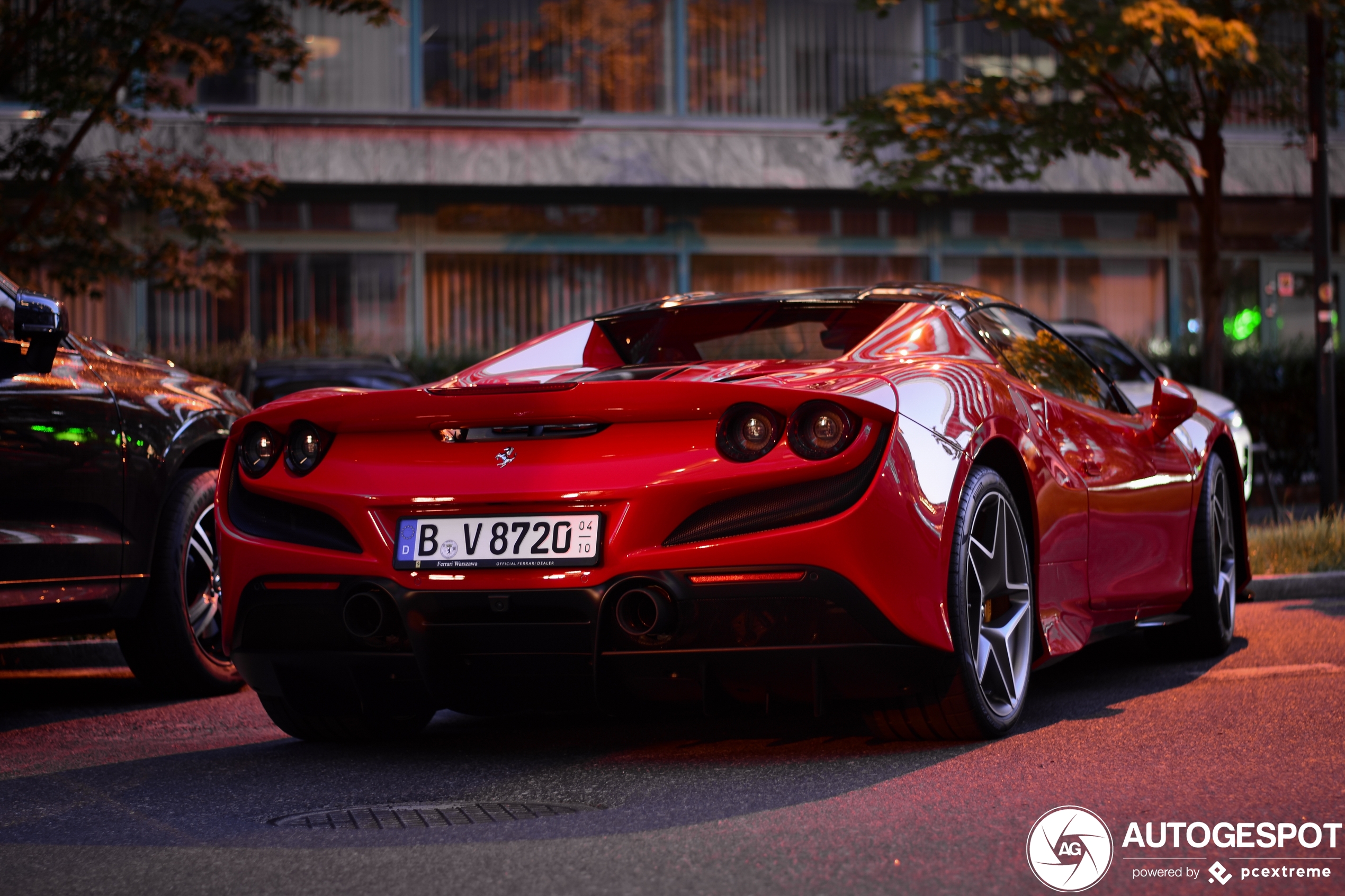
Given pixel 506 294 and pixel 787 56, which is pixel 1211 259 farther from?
pixel 506 294

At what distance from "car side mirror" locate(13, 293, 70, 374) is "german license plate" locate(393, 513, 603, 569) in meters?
1.62

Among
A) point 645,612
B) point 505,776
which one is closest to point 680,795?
point 645,612

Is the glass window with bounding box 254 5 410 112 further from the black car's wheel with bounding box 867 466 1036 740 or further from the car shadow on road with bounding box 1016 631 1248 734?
the black car's wheel with bounding box 867 466 1036 740

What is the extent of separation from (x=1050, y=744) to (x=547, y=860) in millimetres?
1745

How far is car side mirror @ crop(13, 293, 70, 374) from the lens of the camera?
5.28 meters

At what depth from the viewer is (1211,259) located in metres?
14.0

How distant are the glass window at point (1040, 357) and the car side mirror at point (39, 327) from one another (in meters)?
2.91

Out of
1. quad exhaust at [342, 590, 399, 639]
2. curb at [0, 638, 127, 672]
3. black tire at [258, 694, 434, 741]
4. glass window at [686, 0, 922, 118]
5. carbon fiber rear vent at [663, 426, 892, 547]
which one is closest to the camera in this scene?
carbon fiber rear vent at [663, 426, 892, 547]

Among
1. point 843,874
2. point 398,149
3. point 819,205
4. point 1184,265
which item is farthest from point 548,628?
point 1184,265

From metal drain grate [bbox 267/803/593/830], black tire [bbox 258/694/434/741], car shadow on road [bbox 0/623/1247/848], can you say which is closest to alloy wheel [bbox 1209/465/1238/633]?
car shadow on road [bbox 0/623/1247/848]

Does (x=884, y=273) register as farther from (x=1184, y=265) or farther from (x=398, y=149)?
(x=398, y=149)

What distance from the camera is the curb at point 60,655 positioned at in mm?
7336

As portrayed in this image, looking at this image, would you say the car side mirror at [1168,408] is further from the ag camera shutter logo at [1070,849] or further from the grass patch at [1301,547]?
the grass patch at [1301,547]

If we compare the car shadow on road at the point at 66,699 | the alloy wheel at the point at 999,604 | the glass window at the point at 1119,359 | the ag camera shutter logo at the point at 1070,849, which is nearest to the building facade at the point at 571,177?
the glass window at the point at 1119,359
